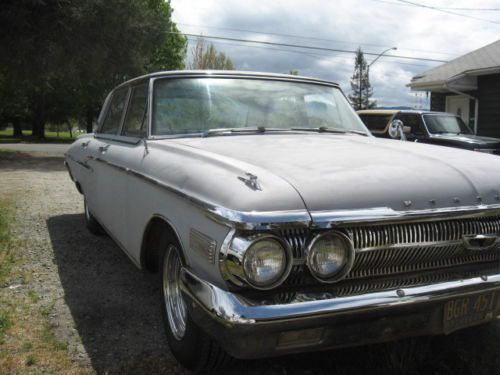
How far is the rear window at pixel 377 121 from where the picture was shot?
12172mm

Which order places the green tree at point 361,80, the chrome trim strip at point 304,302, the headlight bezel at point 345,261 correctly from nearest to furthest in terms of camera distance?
the chrome trim strip at point 304,302
the headlight bezel at point 345,261
the green tree at point 361,80

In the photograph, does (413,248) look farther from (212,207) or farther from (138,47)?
(138,47)

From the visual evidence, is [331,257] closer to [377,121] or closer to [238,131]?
[238,131]

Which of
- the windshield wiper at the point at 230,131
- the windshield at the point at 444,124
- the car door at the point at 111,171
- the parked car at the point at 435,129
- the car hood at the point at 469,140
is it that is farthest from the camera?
the windshield at the point at 444,124

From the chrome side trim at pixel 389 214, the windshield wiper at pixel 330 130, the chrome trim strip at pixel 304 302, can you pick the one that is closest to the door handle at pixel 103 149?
the windshield wiper at pixel 330 130

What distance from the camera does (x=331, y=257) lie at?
7.02 ft

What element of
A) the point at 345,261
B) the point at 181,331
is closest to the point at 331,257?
the point at 345,261

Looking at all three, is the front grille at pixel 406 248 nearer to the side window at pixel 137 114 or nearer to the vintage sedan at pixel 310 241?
the vintage sedan at pixel 310 241

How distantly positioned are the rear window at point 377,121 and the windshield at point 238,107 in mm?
8567

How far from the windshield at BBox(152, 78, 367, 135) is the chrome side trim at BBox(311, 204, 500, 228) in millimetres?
1492

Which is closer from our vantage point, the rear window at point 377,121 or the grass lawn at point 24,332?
the grass lawn at point 24,332

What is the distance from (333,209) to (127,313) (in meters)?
1.97

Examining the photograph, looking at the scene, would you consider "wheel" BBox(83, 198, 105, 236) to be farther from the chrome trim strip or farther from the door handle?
the chrome trim strip

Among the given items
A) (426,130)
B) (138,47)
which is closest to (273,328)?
(426,130)
